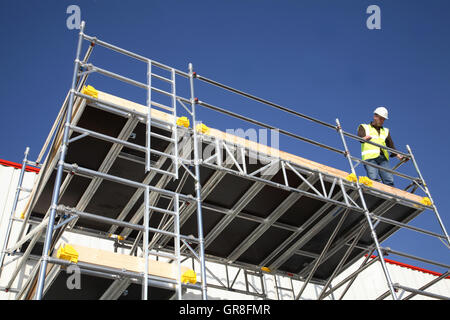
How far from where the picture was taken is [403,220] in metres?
11.8

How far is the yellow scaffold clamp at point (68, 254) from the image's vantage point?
6.48 meters

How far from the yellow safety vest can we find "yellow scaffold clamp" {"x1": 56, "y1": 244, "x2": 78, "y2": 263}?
8.16 meters

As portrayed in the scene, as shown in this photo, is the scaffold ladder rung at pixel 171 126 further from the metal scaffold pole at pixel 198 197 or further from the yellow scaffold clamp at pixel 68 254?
the yellow scaffold clamp at pixel 68 254

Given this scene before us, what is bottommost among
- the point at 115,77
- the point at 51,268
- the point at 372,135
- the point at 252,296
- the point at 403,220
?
the point at 51,268

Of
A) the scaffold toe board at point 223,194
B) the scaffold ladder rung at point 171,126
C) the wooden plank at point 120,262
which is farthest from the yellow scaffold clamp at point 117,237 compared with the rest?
the wooden plank at point 120,262

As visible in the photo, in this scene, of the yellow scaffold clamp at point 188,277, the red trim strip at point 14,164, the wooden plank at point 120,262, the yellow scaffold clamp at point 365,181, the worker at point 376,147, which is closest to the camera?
the wooden plank at point 120,262

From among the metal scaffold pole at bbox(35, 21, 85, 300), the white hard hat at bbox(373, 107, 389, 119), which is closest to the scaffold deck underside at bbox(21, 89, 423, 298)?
the metal scaffold pole at bbox(35, 21, 85, 300)

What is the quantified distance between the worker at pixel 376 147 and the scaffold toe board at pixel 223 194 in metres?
0.95

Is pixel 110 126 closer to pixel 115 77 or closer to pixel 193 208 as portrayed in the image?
pixel 115 77

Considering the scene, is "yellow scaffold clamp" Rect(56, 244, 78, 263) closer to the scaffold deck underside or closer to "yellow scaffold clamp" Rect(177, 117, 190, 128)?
the scaffold deck underside

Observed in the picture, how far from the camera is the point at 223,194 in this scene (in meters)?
9.98
